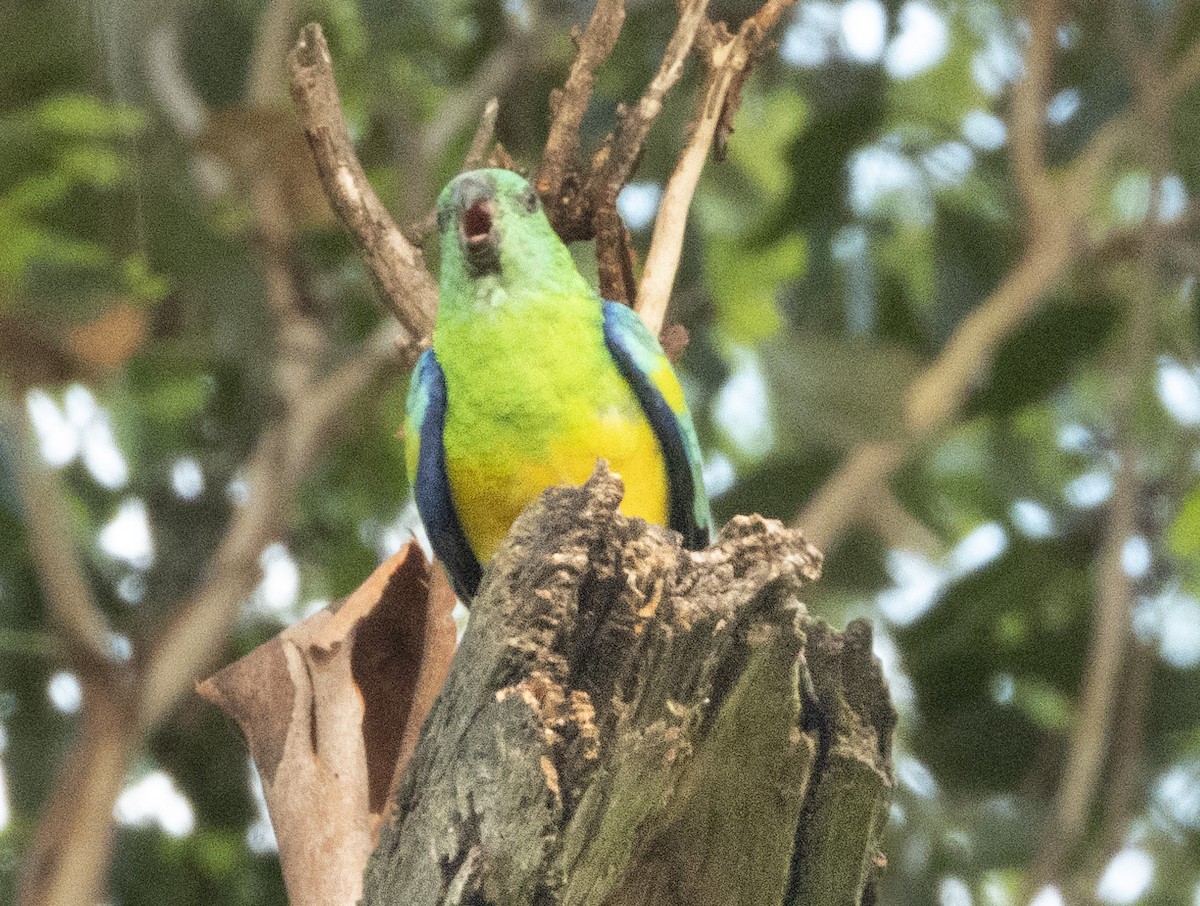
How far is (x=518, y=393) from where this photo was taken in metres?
2.15

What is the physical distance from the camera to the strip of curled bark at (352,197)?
229 centimetres

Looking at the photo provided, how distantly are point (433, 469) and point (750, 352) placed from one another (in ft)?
9.71

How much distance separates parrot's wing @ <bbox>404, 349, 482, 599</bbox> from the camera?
2217 millimetres

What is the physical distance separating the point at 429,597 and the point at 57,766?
2.80 m

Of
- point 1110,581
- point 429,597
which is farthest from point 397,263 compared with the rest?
point 1110,581

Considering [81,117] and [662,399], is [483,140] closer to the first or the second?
[662,399]

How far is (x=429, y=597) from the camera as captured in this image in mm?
2172

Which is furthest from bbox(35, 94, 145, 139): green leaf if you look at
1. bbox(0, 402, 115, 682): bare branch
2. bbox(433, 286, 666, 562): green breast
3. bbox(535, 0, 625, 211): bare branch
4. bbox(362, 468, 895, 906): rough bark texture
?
bbox(362, 468, 895, 906): rough bark texture

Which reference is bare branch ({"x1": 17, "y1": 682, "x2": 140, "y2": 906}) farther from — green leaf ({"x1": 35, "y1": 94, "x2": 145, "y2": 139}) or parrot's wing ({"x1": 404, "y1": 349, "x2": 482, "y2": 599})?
parrot's wing ({"x1": 404, "y1": 349, "x2": 482, "y2": 599})

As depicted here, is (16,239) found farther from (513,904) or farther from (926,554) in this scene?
(513,904)

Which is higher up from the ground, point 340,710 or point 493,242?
point 493,242

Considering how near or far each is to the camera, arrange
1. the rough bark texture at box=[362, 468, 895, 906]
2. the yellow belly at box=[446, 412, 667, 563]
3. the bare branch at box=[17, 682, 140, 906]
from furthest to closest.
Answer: the bare branch at box=[17, 682, 140, 906] < the yellow belly at box=[446, 412, 667, 563] < the rough bark texture at box=[362, 468, 895, 906]

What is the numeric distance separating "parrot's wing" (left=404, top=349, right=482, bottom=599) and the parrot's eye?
205mm

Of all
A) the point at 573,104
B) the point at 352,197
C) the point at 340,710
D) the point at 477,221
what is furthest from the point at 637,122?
the point at 340,710
